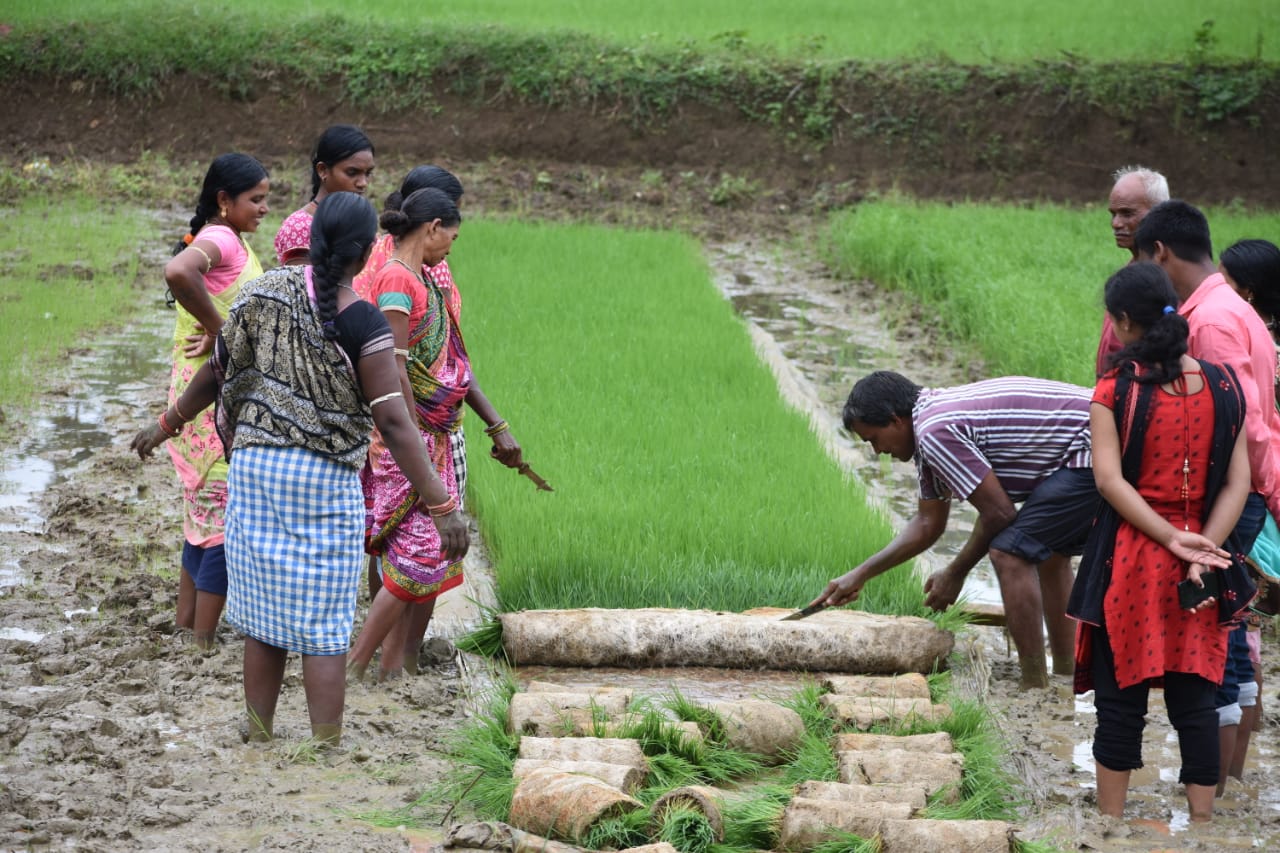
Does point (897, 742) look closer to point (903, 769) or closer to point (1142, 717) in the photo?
point (903, 769)

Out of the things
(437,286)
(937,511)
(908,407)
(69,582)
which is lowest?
(69,582)

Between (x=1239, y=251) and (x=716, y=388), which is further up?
(x=1239, y=251)

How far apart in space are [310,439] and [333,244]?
0.49 m

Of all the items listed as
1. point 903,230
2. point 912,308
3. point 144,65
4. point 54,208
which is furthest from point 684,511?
point 144,65

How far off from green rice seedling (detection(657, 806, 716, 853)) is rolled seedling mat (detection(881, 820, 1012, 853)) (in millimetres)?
387

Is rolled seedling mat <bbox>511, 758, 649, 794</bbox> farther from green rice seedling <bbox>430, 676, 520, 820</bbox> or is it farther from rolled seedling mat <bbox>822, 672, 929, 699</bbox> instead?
rolled seedling mat <bbox>822, 672, 929, 699</bbox>

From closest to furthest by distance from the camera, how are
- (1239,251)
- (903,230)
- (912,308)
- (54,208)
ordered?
(1239,251) → (912,308) → (903,230) → (54,208)

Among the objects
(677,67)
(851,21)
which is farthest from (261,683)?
(851,21)

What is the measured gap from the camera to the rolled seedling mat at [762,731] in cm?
385

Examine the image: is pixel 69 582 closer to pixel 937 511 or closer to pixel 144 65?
pixel 937 511

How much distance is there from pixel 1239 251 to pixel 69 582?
4.05 m

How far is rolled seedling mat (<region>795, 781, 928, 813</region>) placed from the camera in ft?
11.1

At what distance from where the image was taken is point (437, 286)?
4.37 meters

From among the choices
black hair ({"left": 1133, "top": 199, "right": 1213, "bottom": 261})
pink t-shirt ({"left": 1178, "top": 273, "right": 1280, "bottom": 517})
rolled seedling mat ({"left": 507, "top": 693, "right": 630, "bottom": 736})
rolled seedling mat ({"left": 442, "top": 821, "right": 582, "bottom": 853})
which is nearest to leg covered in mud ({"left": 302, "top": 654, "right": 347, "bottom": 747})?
rolled seedling mat ({"left": 507, "top": 693, "right": 630, "bottom": 736})
